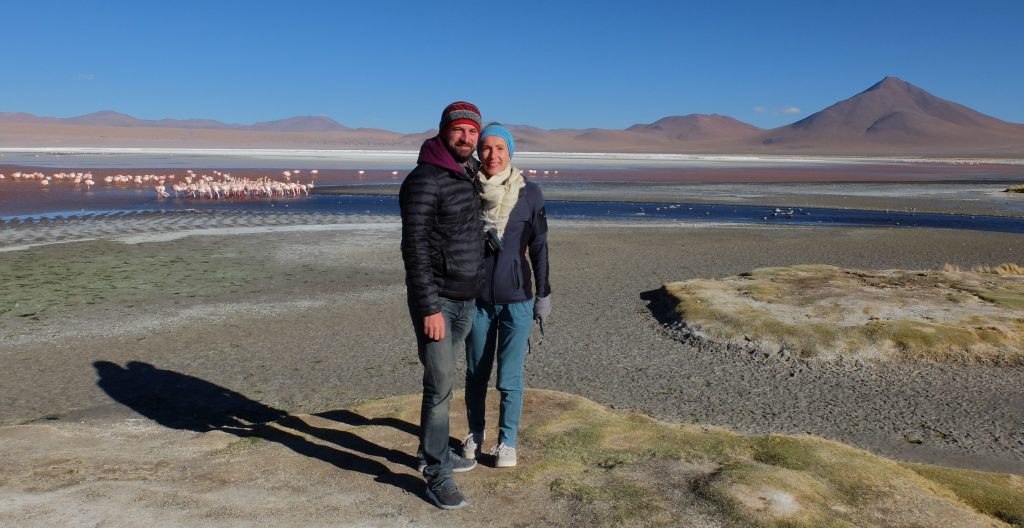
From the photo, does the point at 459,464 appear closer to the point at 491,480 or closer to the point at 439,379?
the point at 491,480

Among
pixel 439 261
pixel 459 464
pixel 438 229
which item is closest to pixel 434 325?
pixel 439 261

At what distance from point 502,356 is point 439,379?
2.05 feet

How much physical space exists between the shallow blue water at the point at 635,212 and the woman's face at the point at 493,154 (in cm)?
2117

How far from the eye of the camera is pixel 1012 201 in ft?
111

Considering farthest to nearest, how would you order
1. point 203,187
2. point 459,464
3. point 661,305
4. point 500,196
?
1. point 203,187
2. point 661,305
3. point 459,464
4. point 500,196

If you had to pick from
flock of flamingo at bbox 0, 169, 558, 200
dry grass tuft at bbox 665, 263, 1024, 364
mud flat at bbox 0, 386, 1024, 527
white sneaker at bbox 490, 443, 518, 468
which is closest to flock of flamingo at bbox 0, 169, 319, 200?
flock of flamingo at bbox 0, 169, 558, 200

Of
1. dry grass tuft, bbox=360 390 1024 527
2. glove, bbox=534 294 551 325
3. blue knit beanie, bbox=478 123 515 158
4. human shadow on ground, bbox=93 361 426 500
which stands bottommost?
human shadow on ground, bbox=93 361 426 500

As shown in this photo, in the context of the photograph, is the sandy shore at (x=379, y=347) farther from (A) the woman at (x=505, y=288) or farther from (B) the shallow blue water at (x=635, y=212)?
(B) the shallow blue water at (x=635, y=212)

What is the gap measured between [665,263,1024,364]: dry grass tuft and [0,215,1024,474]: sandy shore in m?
0.44

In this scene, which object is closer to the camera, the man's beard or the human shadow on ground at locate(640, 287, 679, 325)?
the man's beard

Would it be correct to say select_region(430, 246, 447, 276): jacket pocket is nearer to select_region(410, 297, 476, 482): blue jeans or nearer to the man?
the man

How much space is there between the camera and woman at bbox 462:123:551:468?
15.1 feet

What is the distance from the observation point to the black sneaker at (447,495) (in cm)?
434

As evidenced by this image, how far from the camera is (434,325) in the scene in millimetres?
4258
